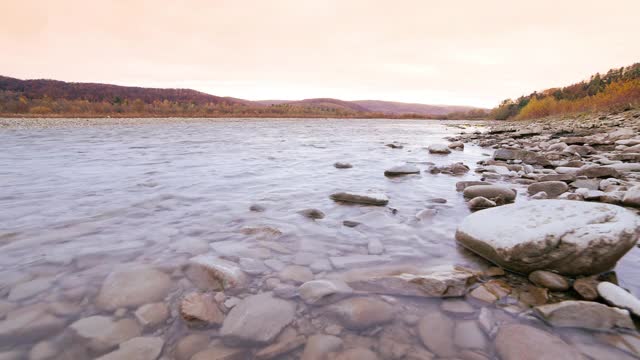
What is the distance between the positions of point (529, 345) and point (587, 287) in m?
0.71

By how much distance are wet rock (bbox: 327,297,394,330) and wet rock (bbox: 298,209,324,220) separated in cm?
161

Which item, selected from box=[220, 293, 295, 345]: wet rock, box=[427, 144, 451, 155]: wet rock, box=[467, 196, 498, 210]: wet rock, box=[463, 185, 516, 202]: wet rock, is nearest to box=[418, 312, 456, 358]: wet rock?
box=[220, 293, 295, 345]: wet rock

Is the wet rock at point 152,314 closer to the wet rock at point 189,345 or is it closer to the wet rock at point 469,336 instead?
the wet rock at point 189,345

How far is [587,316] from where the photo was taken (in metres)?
1.59

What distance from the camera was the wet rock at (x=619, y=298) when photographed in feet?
5.26

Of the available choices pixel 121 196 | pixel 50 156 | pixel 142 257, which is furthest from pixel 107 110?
pixel 142 257

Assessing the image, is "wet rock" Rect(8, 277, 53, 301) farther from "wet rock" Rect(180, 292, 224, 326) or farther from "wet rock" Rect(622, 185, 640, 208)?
"wet rock" Rect(622, 185, 640, 208)

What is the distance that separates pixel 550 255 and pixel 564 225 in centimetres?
26

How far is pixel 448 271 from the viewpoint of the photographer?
213 centimetres

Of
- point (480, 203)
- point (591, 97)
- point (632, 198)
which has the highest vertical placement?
point (591, 97)

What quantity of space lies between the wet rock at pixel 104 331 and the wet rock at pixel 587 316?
78.9 inches

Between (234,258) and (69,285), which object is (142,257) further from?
(234,258)

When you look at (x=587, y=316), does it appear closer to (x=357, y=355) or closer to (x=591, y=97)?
(x=357, y=355)

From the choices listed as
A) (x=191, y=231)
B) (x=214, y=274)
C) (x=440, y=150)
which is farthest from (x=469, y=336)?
(x=440, y=150)
